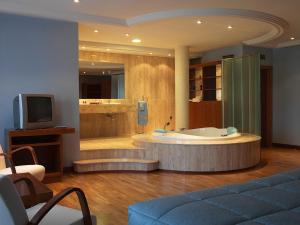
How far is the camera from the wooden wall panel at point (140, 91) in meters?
7.92

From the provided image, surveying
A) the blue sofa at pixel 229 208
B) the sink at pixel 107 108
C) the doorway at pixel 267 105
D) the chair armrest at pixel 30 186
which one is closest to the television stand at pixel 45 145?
the sink at pixel 107 108

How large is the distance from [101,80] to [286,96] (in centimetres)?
446

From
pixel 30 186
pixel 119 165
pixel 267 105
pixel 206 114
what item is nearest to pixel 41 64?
pixel 119 165

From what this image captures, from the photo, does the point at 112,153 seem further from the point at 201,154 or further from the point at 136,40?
the point at 136,40

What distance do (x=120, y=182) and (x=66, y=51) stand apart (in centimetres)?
228

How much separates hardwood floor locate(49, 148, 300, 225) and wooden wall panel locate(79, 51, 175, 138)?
8.54 feet

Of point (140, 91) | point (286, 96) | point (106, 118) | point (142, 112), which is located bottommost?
point (106, 118)

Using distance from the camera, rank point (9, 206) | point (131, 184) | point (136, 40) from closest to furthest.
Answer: point (9, 206), point (131, 184), point (136, 40)

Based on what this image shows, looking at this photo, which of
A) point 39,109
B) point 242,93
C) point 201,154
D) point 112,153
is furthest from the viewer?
point 242,93

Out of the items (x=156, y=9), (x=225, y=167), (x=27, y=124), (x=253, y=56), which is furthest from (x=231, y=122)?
(x=27, y=124)

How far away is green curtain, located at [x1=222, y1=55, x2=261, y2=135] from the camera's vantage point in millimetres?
6891

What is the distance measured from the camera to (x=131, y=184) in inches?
191

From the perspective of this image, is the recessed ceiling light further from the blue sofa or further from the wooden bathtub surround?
the blue sofa

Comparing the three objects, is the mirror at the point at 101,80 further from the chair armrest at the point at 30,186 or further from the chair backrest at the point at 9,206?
the chair backrest at the point at 9,206
